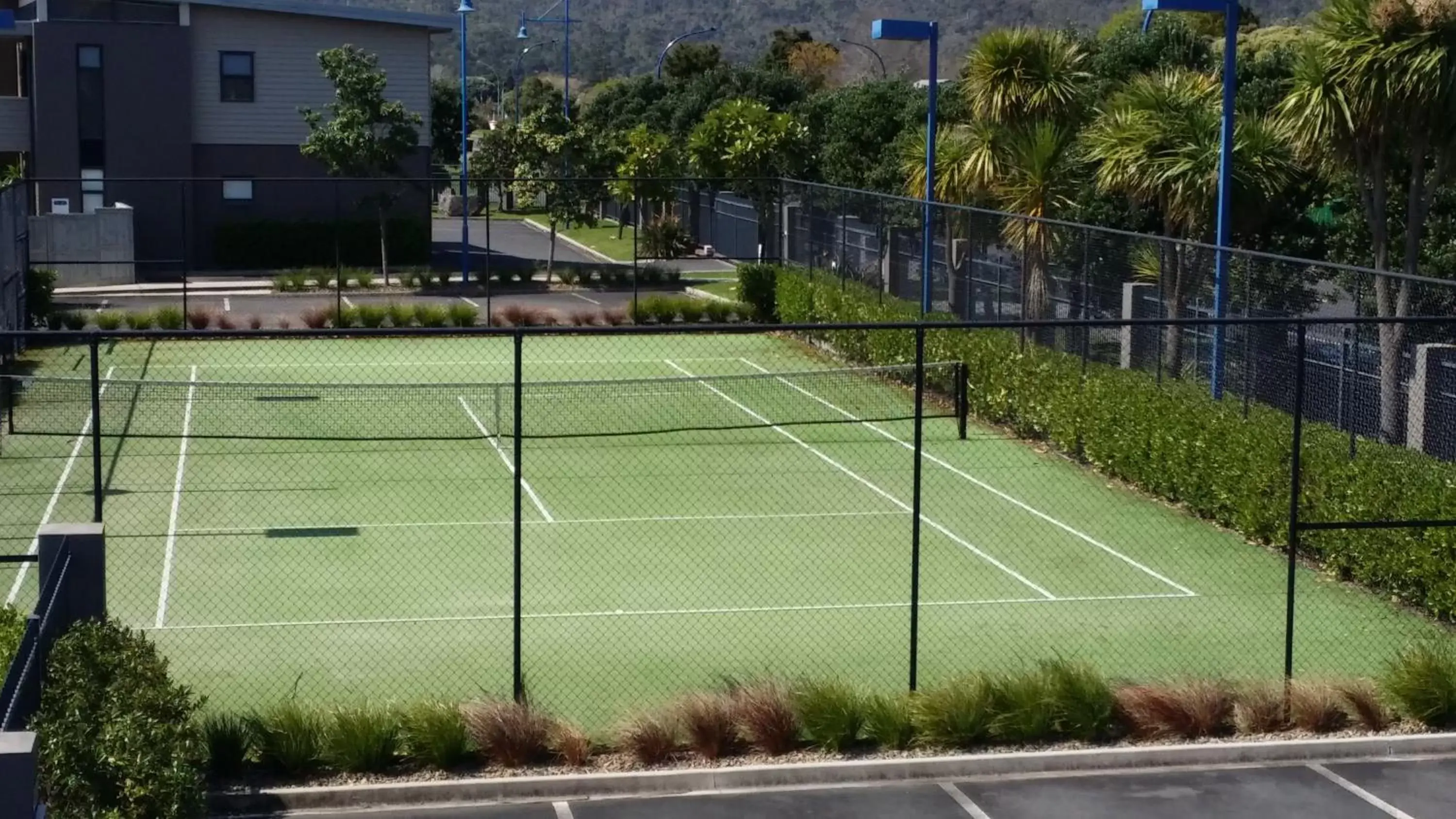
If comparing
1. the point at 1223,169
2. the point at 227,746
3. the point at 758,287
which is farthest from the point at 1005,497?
the point at 758,287

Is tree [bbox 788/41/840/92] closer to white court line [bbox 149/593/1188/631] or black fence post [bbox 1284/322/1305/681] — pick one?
white court line [bbox 149/593/1188/631]

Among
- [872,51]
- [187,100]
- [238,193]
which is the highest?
[872,51]

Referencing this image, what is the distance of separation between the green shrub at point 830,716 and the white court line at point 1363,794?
9.84ft

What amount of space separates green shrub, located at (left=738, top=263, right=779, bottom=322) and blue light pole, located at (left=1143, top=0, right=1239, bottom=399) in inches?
670

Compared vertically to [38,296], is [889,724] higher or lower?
lower

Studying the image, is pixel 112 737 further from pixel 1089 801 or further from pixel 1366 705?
pixel 1366 705

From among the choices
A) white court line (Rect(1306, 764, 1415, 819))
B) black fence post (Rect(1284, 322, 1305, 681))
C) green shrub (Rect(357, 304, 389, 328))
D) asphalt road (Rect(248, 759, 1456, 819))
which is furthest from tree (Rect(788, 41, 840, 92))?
asphalt road (Rect(248, 759, 1456, 819))

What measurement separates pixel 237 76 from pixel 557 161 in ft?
29.1

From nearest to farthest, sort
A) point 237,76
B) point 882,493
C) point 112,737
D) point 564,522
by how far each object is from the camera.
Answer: point 112,737
point 564,522
point 882,493
point 237,76

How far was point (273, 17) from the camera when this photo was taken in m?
50.0

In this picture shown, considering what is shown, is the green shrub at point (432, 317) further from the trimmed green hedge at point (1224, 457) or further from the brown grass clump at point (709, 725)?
the brown grass clump at point (709, 725)

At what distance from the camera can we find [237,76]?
1972 inches

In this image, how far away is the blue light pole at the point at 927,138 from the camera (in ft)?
93.8

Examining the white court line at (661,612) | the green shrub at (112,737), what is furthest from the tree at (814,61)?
the green shrub at (112,737)
